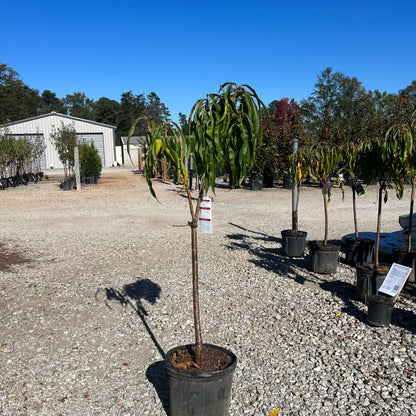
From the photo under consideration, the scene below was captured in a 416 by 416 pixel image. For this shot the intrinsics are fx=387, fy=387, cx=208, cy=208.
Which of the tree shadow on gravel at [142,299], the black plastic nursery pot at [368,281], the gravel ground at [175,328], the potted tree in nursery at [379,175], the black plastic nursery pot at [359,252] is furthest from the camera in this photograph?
the black plastic nursery pot at [359,252]

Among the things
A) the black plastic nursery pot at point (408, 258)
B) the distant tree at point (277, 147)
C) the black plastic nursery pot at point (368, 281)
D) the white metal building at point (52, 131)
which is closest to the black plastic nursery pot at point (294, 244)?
the black plastic nursery pot at point (408, 258)

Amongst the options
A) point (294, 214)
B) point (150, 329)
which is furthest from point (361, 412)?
point (294, 214)

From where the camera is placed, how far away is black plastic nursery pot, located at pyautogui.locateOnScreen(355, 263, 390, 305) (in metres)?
4.49

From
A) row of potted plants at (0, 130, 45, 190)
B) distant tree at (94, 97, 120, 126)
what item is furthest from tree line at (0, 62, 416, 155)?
row of potted plants at (0, 130, 45, 190)

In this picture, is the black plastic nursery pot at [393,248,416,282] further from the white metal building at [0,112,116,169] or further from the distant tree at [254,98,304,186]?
the white metal building at [0,112,116,169]

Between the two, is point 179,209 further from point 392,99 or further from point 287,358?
point 392,99

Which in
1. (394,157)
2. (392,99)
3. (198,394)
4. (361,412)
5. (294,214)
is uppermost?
(392,99)

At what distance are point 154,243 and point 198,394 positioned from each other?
214 inches

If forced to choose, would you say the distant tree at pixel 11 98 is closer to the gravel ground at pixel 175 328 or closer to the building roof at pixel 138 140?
the building roof at pixel 138 140

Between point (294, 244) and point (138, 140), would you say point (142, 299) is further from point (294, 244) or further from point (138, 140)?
point (138, 140)

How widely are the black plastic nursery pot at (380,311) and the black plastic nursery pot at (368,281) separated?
0.45 meters

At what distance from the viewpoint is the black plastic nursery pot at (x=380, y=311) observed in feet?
12.9

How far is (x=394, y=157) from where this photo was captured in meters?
4.02

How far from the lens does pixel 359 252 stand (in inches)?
240
